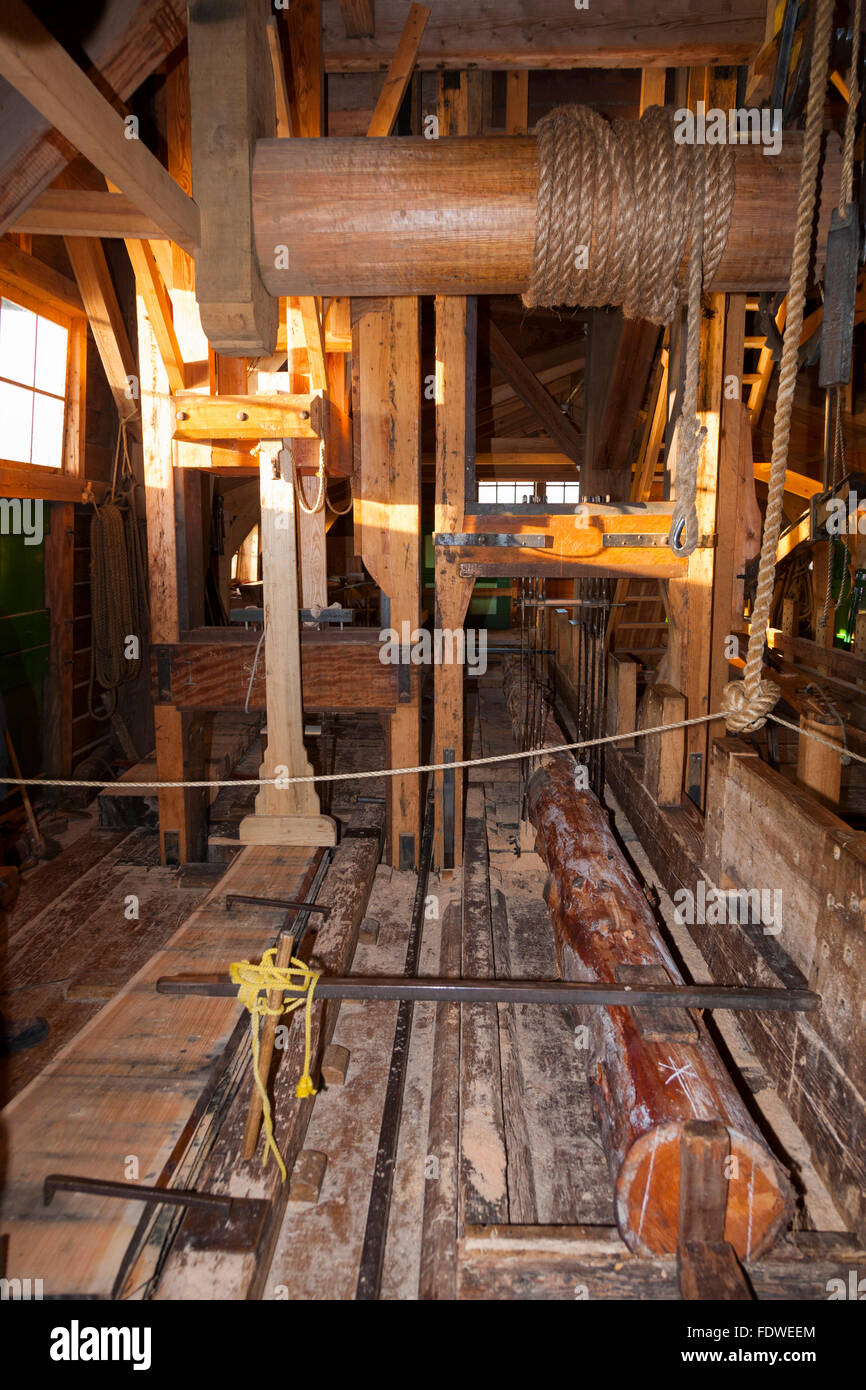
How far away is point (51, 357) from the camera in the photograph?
638 centimetres

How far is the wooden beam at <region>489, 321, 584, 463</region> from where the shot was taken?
786cm

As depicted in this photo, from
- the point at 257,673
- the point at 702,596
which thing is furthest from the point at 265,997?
the point at 702,596

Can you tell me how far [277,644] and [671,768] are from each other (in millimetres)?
2075

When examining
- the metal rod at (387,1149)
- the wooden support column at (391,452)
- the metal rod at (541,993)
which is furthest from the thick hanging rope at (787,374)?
the wooden support column at (391,452)

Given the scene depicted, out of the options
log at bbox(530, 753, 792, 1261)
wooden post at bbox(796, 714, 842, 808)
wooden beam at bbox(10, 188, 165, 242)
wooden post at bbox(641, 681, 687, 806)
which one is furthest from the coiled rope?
wooden post at bbox(641, 681, 687, 806)

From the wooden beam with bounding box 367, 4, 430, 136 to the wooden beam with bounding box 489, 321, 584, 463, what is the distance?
12.7 ft

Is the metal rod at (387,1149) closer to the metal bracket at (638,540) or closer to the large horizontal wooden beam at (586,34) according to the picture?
the metal bracket at (638,540)

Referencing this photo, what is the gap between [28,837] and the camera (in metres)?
5.53

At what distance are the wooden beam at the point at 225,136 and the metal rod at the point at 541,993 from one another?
5.67 feet

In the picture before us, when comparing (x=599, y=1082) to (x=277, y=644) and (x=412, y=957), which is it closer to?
(x=412, y=957)

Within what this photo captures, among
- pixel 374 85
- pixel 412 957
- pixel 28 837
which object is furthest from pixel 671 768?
pixel 374 85

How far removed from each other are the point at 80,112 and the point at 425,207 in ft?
2.72

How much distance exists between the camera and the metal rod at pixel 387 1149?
2086 mm

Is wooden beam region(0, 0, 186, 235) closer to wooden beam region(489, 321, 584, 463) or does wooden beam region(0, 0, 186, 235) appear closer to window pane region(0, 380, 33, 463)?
window pane region(0, 380, 33, 463)
